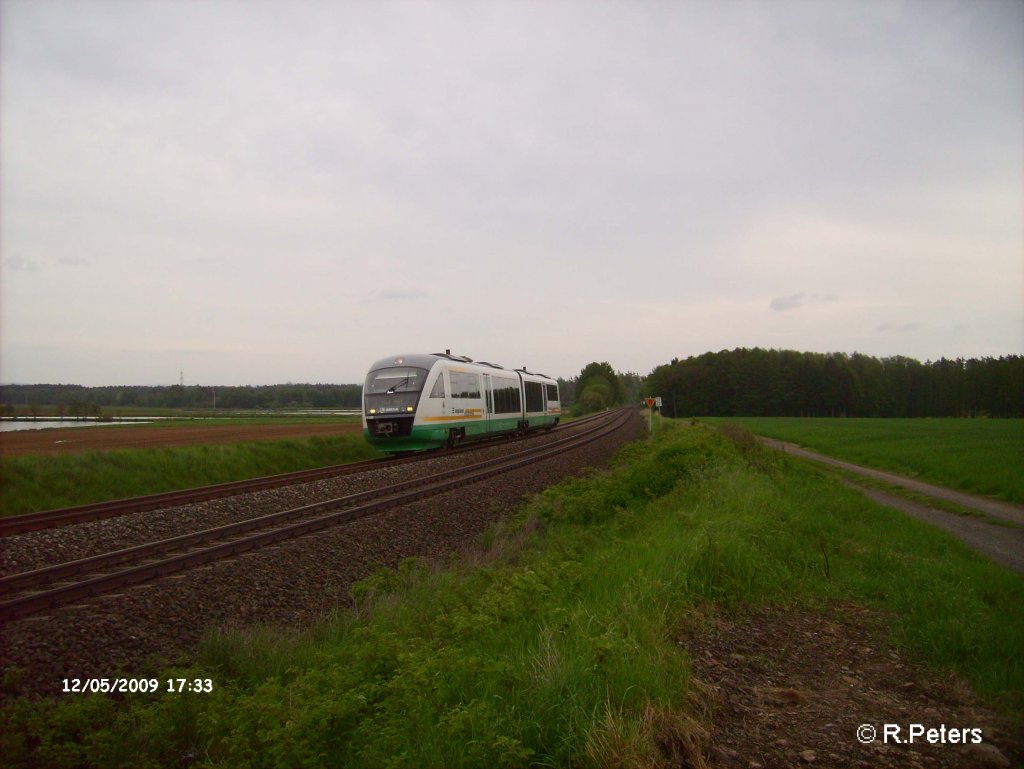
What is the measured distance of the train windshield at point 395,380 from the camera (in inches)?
840

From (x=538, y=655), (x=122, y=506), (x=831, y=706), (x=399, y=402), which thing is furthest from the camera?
(x=399, y=402)

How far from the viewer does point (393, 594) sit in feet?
25.0

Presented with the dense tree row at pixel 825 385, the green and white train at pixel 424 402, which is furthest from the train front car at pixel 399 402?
the dense tree row at pixel 825 385

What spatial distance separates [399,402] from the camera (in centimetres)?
2120

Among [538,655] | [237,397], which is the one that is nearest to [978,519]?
[538,655]

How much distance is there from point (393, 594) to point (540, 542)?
3.67m

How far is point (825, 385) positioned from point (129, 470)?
361ft

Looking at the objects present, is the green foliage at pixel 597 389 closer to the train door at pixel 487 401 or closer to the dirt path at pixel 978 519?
the train door at pixel 487 401

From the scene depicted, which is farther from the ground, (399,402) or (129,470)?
(399,402)

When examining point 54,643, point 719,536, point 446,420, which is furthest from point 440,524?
point 446,420

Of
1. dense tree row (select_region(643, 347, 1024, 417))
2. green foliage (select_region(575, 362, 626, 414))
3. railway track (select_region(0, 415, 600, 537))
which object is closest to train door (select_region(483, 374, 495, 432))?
railway track (select_region(0, 415, 600, 537))

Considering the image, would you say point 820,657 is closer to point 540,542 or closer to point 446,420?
point 540,542

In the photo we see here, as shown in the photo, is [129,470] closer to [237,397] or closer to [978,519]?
[978,519]

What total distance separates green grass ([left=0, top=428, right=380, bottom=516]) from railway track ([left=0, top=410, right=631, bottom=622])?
274 inches
